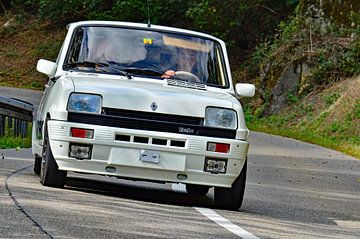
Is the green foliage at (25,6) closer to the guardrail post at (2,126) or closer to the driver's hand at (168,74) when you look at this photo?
the guardrail post at (2,126)

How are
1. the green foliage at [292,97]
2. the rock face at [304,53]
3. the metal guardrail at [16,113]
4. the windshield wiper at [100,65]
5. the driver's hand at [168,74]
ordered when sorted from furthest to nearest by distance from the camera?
the rock face at [304,53]
the green foliage at [292,97]
the metal guardrail at [16,113]
the driver's hand at [168,74]
the windshield wiper at [100,65]

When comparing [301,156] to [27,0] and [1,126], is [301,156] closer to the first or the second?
[1,126]

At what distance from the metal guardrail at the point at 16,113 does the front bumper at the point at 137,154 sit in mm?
10332

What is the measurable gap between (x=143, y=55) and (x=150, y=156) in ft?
5.43

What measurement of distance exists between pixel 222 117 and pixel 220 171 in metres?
0.49

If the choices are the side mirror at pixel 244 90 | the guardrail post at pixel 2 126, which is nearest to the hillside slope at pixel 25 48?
the guardrail post at pixel 2 126

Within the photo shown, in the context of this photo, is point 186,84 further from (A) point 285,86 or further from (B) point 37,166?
(A) point 285,86

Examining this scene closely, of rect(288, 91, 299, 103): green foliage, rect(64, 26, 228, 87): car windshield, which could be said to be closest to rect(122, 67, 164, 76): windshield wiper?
rect(64, 26, 228, 87): car windshield

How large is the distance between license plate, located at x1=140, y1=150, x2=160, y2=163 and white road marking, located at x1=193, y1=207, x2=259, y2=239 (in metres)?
0.60

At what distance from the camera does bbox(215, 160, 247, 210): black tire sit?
9.99 metres

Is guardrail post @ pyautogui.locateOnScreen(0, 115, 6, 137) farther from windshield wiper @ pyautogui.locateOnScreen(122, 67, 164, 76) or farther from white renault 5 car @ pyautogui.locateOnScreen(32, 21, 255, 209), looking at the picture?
white renault 5 car @ pyautogui.locateOnScreen(32, 21, 255, 209)

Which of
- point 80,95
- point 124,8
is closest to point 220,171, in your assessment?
point 80,95

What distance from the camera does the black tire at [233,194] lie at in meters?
9.99

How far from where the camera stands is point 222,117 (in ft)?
32.1
